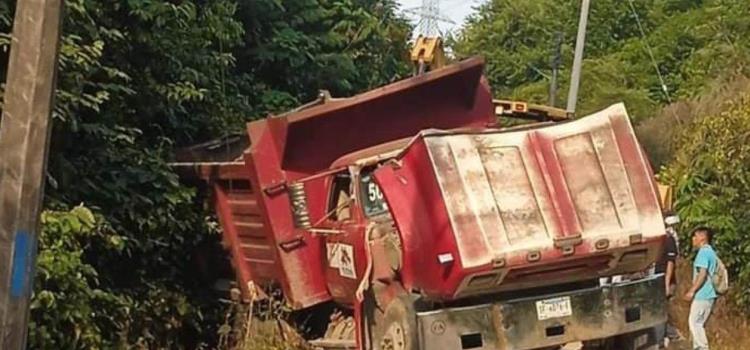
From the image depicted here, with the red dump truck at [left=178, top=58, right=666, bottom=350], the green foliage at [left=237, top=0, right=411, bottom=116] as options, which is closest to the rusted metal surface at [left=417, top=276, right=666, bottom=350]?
the red dump truck at [left=178, top=58, right=666, bottom=350]

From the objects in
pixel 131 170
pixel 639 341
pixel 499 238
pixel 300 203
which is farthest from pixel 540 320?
pixel 131 170

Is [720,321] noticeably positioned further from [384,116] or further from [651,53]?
[651,53]

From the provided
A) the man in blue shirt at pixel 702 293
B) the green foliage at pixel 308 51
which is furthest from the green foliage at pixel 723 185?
the green foliage at pixel 308 51

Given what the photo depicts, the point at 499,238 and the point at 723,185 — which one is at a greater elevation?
the point at 723,185

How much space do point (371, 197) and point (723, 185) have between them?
766 cm

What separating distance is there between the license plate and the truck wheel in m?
0.91

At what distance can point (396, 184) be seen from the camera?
9.16 meters

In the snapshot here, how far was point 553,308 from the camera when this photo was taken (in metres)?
9.35

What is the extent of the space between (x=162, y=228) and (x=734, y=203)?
781 cm

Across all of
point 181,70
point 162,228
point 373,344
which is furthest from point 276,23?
point 373,344

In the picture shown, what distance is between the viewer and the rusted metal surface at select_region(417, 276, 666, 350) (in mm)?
9070

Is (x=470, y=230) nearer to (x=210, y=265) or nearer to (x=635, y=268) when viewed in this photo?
(x=635, y=268)

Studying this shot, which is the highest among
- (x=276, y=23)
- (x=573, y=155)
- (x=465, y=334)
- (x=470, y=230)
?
(x=276, y=23)

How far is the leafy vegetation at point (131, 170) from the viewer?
32.6 ft
